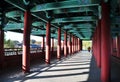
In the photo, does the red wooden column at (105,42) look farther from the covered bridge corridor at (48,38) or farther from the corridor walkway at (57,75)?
the corridor walkway at (57,75)

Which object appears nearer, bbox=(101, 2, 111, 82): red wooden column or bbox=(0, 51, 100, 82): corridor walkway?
bbox=(101, 2, 111, 82): red wooden column

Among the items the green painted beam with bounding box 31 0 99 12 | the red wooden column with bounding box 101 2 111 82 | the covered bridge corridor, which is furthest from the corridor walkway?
the green painted beam with bounding box 31 0 99 12

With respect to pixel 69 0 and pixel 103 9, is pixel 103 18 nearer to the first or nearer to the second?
pixel 103 9

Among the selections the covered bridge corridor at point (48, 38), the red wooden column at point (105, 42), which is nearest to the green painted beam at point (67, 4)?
the covered bridge corridor at point (48, 38)

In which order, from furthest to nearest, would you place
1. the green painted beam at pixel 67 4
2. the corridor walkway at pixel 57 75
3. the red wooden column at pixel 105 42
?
the green painted beam at pixel 67 4, the corridor walkway at pixel 57 75, the red wooden column at pixel 105 42

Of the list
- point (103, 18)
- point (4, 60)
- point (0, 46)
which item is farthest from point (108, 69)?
point (0, 46)

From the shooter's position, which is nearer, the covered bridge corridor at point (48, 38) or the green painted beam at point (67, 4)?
the covered bridge corridor at point (48, 38)

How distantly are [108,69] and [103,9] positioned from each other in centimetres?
278

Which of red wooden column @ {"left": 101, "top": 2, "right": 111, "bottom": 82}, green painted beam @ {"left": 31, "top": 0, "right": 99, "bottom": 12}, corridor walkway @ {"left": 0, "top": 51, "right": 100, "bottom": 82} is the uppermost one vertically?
green painted beam @ {"left": 31, "top": 0, "right": 99, "bottom": 12}

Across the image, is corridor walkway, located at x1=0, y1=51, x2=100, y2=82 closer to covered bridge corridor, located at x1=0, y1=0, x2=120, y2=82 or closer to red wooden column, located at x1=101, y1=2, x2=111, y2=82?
covered bridge corridor, located at x1=0, y1=0, x2=120, y2=82

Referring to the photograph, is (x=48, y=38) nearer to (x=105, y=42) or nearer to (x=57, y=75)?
(x=57, y=75)

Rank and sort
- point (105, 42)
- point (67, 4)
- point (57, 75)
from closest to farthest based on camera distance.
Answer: point (105, 42)
point (57, 75)
point (67, 4)

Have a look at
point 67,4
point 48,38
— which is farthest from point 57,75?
point 48,38

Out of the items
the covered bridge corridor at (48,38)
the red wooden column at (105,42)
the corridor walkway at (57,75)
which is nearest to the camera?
the red wooden column at (105,42)
